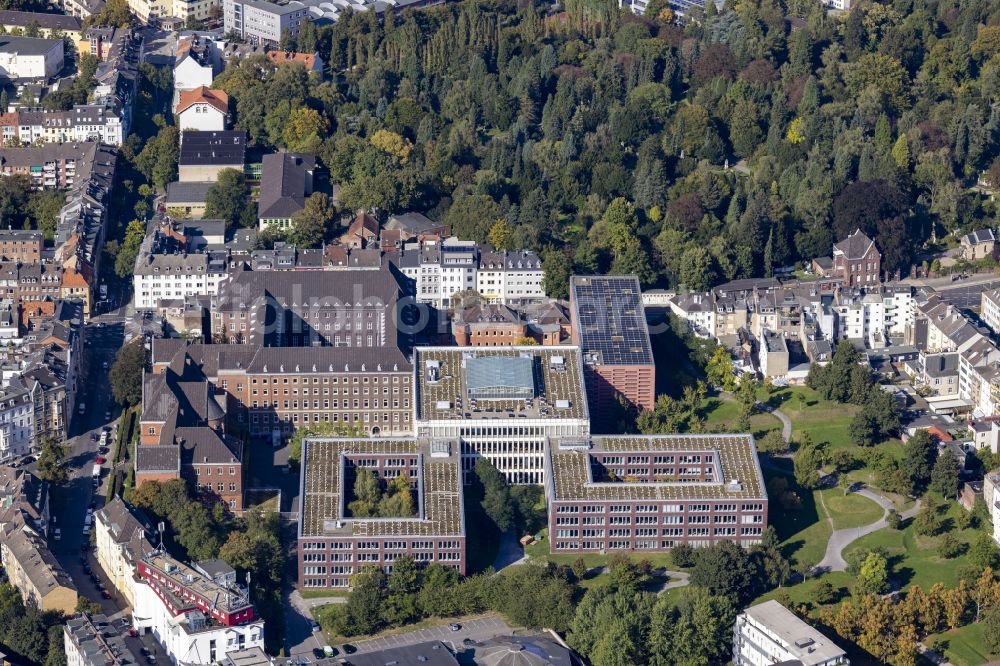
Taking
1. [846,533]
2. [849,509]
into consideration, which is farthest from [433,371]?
[846,533]

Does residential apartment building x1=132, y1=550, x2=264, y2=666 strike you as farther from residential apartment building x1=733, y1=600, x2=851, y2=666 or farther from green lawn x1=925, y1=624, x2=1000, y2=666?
green lawn x1=925, y1=624, x2=1000, y2=666

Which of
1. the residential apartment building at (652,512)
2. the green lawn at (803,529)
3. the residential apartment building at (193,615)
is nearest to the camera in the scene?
the residential apartment building at (193,615)

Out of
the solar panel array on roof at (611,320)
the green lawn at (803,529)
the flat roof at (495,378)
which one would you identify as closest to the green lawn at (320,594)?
the flat roof at (495,378)

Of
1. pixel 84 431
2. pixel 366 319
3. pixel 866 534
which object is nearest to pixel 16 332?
pixel 84 431

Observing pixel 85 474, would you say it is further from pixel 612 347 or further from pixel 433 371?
pixel 612 347

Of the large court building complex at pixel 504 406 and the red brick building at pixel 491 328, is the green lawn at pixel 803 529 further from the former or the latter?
the red brick building at pixel 491 328
